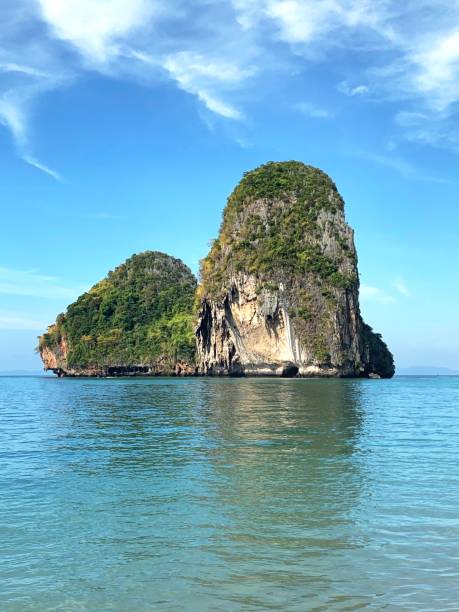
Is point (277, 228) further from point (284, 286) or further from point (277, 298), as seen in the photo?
point (277, 298)

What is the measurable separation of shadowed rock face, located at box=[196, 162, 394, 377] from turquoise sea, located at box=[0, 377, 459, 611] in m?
49.8

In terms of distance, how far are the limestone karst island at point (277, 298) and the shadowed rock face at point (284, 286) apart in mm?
117

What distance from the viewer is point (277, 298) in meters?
67.1

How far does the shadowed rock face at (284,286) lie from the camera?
215 feet

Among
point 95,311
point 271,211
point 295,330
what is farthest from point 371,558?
point 95,311

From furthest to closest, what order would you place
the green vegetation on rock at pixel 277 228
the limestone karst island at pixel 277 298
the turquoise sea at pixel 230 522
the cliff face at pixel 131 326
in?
1. the cliff face at pixel 131 326
2. the green vegetation on rock at pixel 277 228
3. the limestone karst island at pixel 277 298
4. the turquoise sea at pixel 230 522

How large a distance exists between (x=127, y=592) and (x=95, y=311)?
9875 cm

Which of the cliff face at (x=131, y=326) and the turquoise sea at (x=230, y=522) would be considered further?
the cliff face at (x=131, y=326)

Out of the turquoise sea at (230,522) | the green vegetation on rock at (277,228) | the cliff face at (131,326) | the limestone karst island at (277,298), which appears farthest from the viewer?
the cliff face at (131,326)

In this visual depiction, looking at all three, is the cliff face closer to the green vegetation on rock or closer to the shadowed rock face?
the shadowed rock face

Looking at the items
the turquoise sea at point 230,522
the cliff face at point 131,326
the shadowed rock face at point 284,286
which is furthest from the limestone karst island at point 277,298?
the turquoise sea at point 230,522

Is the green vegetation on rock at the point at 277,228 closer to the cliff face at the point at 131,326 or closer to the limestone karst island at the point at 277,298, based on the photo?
the limestone karst island at the point at 277,298

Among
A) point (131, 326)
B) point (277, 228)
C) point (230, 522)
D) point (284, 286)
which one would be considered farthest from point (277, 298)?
point (230, 522)

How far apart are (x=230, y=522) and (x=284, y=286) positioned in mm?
60551
